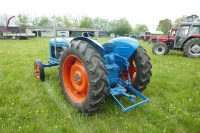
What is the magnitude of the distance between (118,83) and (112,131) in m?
1.13

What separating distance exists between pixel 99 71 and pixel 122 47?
0.98 m

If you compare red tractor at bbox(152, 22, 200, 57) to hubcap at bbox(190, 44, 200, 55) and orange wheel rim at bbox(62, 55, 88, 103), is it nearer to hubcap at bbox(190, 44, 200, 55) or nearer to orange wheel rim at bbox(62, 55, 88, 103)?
hubcap at bbox(190, 44, 200, 55)

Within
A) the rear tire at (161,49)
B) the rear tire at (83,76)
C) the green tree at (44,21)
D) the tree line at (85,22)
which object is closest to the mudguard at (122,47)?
A: the rear tire at (83,76)

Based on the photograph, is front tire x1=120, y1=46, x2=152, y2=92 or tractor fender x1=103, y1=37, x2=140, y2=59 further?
front tire x1=120, y1=46, x2=152, y2=92

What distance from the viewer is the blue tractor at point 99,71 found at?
3377 millimetres

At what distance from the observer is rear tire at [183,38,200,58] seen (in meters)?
11.5

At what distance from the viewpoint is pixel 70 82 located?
4352 millimetres

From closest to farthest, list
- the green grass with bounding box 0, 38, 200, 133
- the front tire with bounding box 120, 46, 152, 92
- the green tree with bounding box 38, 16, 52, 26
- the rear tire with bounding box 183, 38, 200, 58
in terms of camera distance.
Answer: the green grass with bounding box 0, 38, 200, 133
the front tire with bounding box 120, 46, 152, 92
the rear tire with bounding box 183, 38, 200, 58
the green tree with bounding box 38, 16, 52, 26

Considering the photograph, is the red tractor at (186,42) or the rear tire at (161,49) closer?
the red tractor at (186,42)

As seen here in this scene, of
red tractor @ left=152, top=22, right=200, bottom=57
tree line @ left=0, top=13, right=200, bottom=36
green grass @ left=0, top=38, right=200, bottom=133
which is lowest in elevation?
green grass @ left=0, top=38, right=200, bottom=133

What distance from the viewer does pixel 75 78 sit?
394 cm

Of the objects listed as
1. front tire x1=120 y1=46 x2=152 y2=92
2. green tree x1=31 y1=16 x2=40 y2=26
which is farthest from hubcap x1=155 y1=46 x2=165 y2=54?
green tree x1=31 y1=16 x2=40 y2=26

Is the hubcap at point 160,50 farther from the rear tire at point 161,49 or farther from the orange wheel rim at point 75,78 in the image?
the orange wheel rim at point 75,78

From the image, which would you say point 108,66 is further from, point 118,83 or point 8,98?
point 8,98
